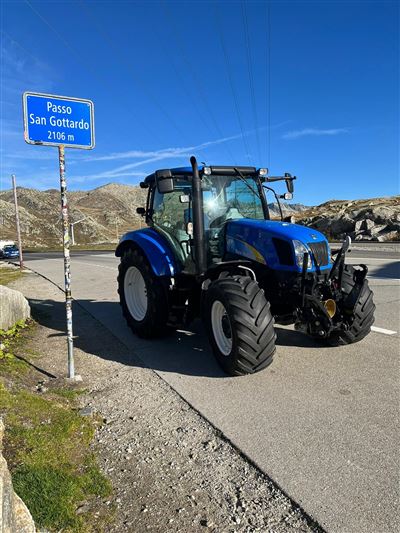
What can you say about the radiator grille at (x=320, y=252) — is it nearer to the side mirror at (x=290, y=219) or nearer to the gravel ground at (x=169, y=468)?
the side mirror at (x=290, y=219)

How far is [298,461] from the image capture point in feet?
9.40

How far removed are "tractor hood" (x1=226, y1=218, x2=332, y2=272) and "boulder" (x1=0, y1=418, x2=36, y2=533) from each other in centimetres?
340

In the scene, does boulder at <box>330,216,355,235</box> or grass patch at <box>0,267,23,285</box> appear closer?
grass patch at <box>0,267,23,285</box>

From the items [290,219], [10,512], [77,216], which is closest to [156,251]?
[290,219]

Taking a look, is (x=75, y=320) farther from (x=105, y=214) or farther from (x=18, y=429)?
(x=105, y=214)

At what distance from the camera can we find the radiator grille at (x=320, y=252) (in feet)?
15.4

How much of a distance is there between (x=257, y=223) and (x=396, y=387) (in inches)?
89.3

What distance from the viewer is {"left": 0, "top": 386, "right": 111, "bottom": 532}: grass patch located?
239cm

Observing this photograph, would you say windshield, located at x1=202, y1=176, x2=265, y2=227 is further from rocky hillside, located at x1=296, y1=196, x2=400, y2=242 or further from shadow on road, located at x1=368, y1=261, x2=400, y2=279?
rocky hillside, located at x1=296, y1=196, x2=400, y2=242

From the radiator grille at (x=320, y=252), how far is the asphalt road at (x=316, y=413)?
1.11 meters

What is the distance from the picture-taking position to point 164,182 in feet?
15.9

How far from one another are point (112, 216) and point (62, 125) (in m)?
134

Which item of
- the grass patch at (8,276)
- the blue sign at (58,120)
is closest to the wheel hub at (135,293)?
the blue sign at (58,120)

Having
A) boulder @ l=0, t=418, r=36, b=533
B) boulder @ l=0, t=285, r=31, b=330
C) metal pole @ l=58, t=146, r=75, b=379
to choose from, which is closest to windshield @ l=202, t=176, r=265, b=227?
metal pole @ l=58, t=146, r=75, b=379
